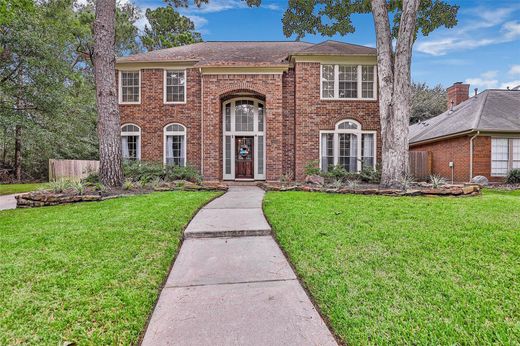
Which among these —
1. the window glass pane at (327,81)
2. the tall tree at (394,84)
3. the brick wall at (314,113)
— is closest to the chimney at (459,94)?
the brick wall at (314,113)

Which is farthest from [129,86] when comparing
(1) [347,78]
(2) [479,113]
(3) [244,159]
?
(2) [479,113]

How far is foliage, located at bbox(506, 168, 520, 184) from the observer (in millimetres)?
12234

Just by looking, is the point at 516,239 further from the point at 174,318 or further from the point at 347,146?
the point at 347,146

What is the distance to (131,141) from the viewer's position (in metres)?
12.5

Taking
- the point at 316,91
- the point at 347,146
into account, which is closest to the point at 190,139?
the point at 316,91

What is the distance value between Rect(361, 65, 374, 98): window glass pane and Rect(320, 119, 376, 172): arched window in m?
1.30

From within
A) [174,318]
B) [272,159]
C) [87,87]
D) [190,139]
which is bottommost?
[174,318]

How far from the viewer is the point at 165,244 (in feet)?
11.9

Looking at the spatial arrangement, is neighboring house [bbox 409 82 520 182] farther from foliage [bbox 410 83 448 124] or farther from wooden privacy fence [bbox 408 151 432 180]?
foliage [bbox 410 83 448 124]

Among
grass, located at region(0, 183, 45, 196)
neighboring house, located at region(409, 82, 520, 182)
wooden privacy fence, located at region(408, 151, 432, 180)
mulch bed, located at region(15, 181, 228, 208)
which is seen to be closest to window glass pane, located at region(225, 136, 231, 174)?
mulch bed, located at region(15, 181, 228, 208)

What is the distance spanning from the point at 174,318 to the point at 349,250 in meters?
2.07

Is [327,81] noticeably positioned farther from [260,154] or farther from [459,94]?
[459,94]

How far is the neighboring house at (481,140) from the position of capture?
1274cm

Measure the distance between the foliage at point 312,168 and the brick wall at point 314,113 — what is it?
12.4 inches
